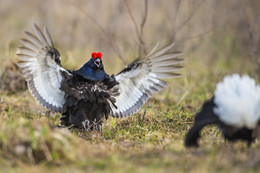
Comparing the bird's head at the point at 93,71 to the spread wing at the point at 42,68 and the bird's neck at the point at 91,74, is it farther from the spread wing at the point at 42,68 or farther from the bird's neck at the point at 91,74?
the spread wing at the point at 42,68

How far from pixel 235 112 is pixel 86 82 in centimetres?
167

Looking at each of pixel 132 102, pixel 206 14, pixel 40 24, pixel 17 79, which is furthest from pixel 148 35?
pixel 132 102

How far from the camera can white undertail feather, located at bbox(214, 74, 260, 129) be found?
9.46 ft

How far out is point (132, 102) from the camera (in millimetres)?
4309

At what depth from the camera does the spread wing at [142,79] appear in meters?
4.16

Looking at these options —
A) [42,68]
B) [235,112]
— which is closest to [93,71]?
[42,68]

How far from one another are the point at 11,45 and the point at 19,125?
19.1 ft

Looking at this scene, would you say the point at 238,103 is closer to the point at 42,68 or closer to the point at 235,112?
the point at 235,112

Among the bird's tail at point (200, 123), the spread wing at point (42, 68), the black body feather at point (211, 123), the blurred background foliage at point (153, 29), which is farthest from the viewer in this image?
the blurred background foliage at point (153, 29)

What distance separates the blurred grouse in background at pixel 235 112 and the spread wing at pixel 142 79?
41.7 inches

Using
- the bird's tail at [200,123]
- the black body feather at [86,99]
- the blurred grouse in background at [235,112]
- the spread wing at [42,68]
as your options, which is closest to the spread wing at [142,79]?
the black body feather at [86,99]

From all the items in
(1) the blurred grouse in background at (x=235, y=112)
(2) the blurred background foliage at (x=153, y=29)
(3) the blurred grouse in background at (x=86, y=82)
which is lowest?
(1) the blurred grouse in background at (x=235, y=112)

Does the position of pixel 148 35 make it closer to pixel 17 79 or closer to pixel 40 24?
pixel 40 24

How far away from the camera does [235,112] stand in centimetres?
288
